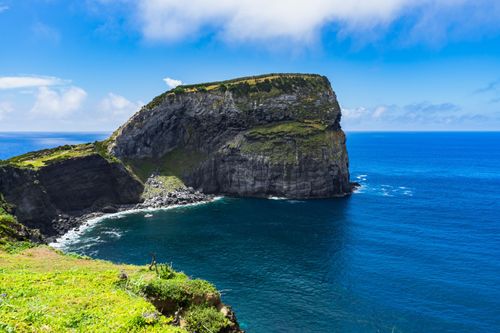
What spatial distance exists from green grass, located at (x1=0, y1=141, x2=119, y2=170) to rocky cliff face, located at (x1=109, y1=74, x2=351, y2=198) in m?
8.44

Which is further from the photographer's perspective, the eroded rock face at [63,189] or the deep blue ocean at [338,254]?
the eroded rock face at [63,189]

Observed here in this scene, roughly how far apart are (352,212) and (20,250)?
3459 inches

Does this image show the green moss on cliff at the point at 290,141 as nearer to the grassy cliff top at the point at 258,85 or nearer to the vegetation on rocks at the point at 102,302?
the grassy cliff top at the point at 258,85

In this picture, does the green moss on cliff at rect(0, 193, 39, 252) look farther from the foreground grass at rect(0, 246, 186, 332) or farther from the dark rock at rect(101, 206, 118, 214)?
the dark rock at rect(101, 206, 118, 214)

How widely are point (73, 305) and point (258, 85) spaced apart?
13891 cm

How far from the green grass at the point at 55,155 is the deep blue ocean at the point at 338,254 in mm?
24558

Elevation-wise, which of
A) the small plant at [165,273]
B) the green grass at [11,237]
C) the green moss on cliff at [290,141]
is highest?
the green moss on cliff at [290,141]

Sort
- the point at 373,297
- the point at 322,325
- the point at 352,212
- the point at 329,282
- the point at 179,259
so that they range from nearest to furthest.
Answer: the point at 322,325, the point at 373,297, the point at 329,282, the point at 179,259, the point at 352,212

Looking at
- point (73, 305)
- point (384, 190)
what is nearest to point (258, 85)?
point (384, 190)

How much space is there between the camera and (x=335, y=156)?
134m

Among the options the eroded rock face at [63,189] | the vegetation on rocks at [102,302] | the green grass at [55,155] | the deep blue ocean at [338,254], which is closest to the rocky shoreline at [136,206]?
the eroded rock face at [63,189]

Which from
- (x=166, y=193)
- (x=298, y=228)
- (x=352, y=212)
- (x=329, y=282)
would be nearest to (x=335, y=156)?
(x=352, y=212)

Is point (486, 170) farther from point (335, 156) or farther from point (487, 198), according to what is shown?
point (335, 156)

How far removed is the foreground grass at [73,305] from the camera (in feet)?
58.0
